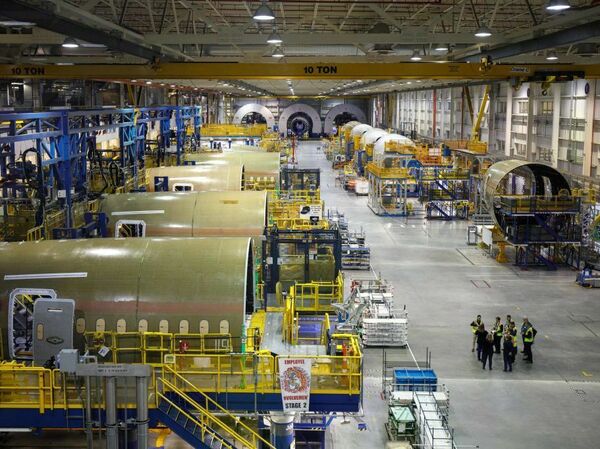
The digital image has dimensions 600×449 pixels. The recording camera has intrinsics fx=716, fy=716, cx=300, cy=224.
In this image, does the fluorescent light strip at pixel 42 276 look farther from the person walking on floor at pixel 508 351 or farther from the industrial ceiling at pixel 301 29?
the person walking on floor at pixel 508 351

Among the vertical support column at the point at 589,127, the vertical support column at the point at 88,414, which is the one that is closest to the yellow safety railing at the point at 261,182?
the vertical support column at the point at 589,127

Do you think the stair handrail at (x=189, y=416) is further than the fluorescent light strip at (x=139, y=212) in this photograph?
No

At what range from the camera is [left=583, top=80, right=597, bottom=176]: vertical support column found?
4231 cm

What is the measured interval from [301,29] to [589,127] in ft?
61.9

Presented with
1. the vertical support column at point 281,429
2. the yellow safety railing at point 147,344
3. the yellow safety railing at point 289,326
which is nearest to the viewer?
the vertical support column at point 281,429

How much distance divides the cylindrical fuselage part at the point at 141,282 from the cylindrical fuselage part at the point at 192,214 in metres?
9.42

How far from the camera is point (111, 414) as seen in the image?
1347 centimetres

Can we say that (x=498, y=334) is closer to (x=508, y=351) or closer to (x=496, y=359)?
(x=496, y=359)

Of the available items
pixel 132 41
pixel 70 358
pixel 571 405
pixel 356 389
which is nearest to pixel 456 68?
pixel 132 41

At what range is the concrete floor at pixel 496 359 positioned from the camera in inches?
761

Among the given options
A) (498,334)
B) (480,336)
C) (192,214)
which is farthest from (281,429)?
(192,214)

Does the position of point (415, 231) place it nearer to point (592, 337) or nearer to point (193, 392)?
point (592, 337)

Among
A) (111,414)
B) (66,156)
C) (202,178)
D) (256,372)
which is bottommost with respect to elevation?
(111,414)

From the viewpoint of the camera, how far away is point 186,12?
31.5m
